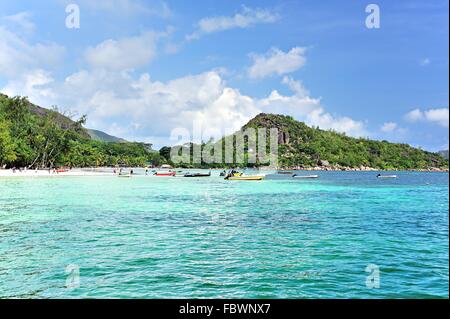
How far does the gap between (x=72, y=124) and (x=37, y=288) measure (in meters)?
84.7

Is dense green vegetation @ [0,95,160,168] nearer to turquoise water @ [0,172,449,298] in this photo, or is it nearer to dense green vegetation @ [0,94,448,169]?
dense green vegetation @ [0,94,448,169]

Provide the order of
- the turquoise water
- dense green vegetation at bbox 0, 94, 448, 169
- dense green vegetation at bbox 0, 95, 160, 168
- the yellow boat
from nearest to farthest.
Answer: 1. the turquoise water
2. dense green vegetation at bbox 0, 95, 160, 168
3. the yellow boat
4. dense green vegetation at bbox 0, 94, 448, 169

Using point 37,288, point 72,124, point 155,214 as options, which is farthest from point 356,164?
point 37,288

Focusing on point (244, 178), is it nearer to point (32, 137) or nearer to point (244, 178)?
point (244, 178)

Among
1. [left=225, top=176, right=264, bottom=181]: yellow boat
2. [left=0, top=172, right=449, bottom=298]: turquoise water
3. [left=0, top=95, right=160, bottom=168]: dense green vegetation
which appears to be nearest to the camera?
[left=0, top=172, right=449, bottom=298]: turquoise water

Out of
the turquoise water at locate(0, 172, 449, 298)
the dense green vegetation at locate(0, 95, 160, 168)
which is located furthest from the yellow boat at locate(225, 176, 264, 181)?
A: the turquoise water at locate(0, 172, 449, 298)

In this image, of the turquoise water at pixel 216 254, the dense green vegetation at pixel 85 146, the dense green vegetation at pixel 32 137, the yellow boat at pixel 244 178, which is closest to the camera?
the turquoise water at pixel 216 254

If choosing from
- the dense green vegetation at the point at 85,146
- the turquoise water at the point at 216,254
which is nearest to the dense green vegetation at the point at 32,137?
the dense green vegetation at the point at 85,146

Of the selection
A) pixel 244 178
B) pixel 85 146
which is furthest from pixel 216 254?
pixel 85 146

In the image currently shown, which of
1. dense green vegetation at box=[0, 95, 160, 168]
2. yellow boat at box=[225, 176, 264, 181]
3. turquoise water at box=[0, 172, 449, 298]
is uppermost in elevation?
dense green vegetation at box=[0, 95, 160, 168]

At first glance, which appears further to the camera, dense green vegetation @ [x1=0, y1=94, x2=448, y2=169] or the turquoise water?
dense green vegetation @ [x1=0, y1=94, x2=448, y2=169]

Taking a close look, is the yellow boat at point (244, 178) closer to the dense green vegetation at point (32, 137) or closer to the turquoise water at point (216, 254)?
the dense green vegetation at point (32, 137)

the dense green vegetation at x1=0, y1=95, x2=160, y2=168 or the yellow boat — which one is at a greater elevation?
the dense green vegetation at x1=0, y1=95, x2=160, y2=168

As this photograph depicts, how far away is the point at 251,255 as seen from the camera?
13.9m
